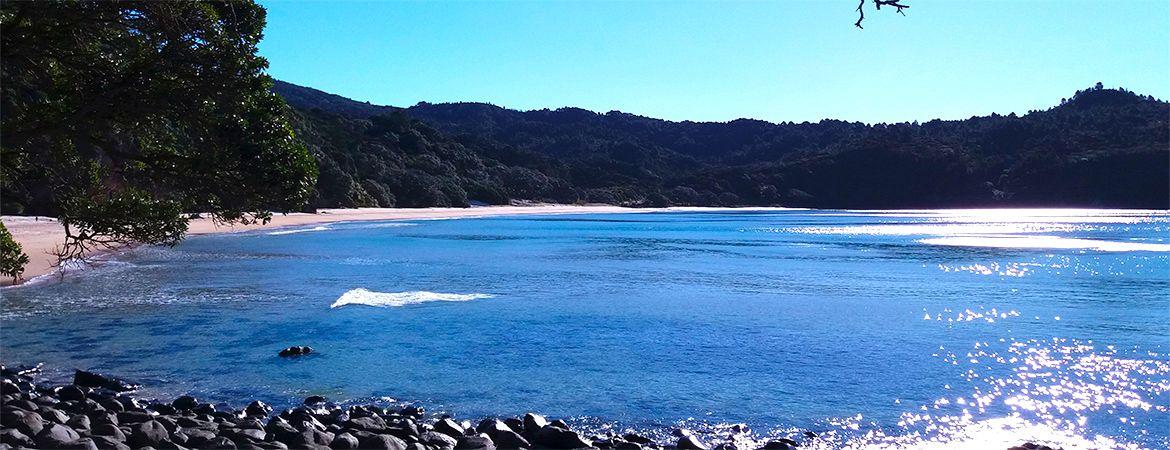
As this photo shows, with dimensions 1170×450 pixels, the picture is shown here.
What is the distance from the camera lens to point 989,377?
12984 mm

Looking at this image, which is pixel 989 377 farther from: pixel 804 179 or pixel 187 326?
pixel 804 179

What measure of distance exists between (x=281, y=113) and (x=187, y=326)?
10.7 metres

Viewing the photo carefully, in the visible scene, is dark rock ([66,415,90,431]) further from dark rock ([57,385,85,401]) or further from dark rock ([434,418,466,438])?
dark rock ([434,418,466,438])

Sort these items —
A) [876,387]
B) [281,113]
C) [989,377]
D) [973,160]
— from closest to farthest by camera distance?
[281,113], [876,387], [989,377], [973,160]

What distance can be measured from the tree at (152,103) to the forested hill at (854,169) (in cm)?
9430

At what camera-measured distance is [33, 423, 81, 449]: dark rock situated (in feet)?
21.0

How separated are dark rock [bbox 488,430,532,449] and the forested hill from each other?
315 ft

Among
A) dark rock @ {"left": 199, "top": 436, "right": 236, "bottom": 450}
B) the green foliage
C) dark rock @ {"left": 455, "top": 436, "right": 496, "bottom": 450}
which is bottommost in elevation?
dark rock @ {"left": 455, "top": 436, "right": 496, "bottom": 450}

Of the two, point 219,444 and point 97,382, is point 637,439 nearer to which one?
point 219,444

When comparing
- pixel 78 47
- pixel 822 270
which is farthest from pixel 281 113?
pixel 822 270

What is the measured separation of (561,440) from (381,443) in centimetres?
211

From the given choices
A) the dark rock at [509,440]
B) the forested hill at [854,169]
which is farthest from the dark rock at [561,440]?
the forested hill at [854,169]

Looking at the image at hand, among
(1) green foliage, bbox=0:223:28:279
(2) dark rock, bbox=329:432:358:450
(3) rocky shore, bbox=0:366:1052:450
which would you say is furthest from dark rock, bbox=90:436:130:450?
(1) green foliage, bbox=0:223:28:279

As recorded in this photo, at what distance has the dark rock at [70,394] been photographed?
32.6 feet
